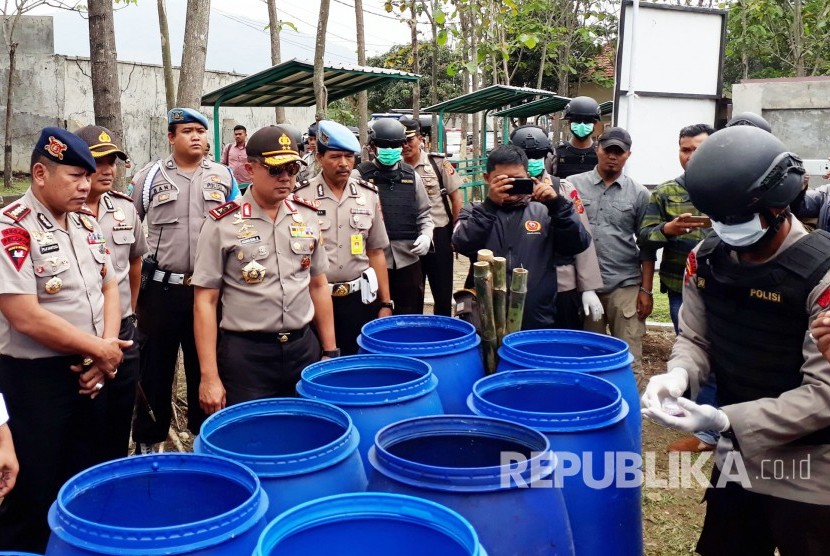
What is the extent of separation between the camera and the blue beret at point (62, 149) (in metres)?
2.92

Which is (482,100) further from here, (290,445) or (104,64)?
(290,445)

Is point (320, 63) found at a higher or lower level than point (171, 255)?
higher

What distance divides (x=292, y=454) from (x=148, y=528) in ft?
1.70

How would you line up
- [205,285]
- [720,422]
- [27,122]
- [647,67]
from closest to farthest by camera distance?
1. [720,422]
2. [205,285]
3. [647,67]
4. [27,122]

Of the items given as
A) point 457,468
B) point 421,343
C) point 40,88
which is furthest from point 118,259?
point 40,88

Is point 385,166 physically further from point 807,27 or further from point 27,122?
point 27,122

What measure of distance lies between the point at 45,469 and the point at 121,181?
2.25 metres

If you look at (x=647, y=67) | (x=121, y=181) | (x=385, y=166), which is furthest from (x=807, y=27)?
(x=121, y=181)

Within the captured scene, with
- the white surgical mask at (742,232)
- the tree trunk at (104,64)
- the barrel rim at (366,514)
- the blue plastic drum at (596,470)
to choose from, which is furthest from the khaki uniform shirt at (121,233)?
the white surgical mask at (742,232)

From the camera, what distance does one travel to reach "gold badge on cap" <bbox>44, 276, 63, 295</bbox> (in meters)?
2.90

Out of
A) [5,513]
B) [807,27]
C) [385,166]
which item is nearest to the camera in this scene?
[5,513]

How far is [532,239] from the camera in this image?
396 cm

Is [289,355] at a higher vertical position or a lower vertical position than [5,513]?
higher

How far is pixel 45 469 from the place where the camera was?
2.99 metres
